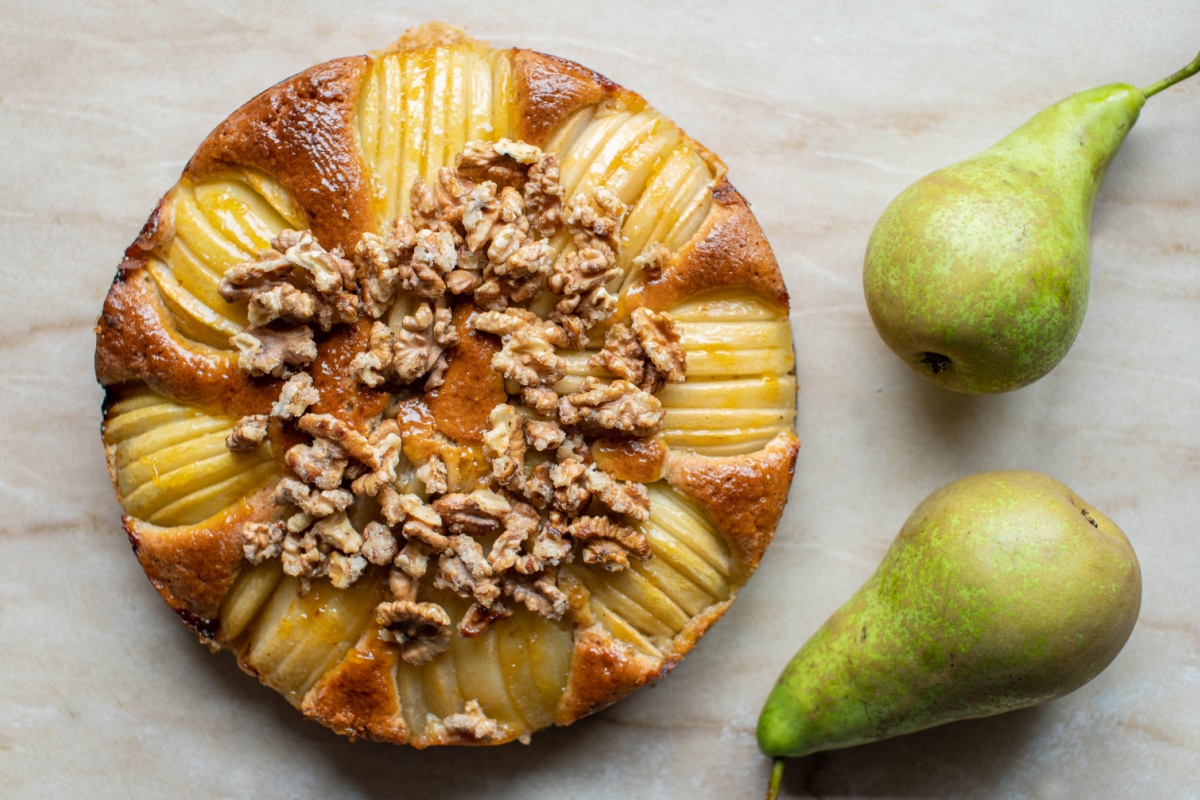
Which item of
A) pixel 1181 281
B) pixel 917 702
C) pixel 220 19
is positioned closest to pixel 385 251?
pixel 220 19

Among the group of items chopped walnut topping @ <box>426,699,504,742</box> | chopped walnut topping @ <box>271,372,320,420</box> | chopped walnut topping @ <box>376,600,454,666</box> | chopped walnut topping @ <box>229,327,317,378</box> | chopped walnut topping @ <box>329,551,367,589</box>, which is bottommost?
chopped walnut topping @ <box>426,699,504,742</box>

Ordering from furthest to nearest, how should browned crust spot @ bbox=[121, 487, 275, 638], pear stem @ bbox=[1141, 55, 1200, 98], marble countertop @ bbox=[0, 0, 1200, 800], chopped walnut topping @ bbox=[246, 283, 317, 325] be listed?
marble countertop @ bbox=[0, 0, 1200, 800] → pear stem @ bbox=[1141, 55, 1200, 98] → browned crust spot @ bbox=[121, 487, 275, 638] → chopped walnut topping @ bbox=[246, 283, 317, 325]

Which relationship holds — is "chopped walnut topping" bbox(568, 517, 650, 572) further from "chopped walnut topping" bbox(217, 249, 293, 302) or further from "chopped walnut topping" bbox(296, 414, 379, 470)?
"chopped walnut topping" bbox(217, 249, 293, 302)

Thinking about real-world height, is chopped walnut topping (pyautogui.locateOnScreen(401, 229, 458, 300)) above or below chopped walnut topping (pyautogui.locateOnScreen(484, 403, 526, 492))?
above

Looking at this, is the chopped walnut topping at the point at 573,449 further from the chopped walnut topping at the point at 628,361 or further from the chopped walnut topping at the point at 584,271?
the chopped walnut topping at the point at 584,271

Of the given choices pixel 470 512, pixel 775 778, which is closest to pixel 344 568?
pixel 470 512

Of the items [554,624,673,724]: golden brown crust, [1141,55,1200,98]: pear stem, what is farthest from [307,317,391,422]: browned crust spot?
[1141,55,1200,98]: pear stem
